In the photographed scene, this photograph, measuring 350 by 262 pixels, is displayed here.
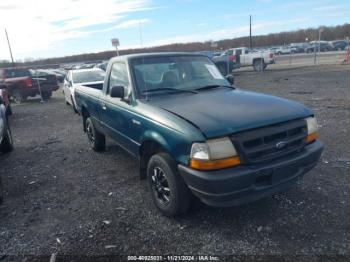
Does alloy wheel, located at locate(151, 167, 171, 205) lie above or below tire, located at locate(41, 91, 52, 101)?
above

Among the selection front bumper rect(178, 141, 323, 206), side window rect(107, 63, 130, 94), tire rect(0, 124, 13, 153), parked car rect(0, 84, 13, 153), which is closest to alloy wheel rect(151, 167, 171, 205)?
front bumper rect(178, 141, 323, 206)

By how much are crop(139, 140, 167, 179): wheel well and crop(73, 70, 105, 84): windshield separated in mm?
8780

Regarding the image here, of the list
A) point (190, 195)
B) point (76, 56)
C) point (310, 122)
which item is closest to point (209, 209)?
point (190, 195)

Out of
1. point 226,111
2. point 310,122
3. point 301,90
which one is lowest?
point 301,90

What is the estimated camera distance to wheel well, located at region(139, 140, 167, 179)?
12.4 ft

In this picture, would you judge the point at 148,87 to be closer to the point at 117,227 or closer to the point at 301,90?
the point at 117,227

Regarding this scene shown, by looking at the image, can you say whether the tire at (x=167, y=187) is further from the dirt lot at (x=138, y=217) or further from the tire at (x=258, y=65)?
the tire at (x=258, y=65)

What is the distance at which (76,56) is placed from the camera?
66625 millimetres

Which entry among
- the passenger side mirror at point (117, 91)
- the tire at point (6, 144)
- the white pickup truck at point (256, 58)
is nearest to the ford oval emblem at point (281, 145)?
the passenger side mirror at point (117, 91)

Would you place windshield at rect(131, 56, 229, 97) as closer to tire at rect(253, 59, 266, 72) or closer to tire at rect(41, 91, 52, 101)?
tire at rect(41, 91, 52, 101)

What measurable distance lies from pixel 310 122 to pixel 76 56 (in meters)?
69.1

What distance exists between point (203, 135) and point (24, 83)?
15.4m

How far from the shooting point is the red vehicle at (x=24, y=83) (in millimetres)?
15812

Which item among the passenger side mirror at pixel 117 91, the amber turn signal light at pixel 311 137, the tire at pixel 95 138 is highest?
the passenger side mirror at pixel 117 91
